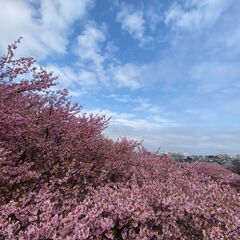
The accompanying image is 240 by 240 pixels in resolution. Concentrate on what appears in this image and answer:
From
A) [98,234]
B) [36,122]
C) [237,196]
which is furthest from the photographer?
[36,122]

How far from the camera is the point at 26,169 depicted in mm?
6871

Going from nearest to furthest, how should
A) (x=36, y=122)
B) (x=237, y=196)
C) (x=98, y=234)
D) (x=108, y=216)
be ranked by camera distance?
(x=98, y=234), (x=108, y=216), (x=237, y=196), (x=36, y=122)

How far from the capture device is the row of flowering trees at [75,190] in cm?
531

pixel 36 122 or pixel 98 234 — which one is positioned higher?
pixel 36 122

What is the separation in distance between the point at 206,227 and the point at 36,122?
4.69 metres

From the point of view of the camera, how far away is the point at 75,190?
733cm

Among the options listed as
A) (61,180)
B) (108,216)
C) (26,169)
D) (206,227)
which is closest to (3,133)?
(26,169)

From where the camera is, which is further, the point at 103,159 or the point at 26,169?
the point at 103,159

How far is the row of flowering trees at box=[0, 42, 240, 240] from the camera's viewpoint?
5.31 meters

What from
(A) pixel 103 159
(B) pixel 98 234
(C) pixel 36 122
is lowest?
(B) pixel 98 234

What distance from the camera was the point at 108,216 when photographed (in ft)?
18.7

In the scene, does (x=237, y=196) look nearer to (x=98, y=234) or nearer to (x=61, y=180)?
(x=98, y=234)

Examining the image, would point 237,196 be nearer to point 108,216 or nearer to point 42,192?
point 108,216

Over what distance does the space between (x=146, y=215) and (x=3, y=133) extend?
3632mm
